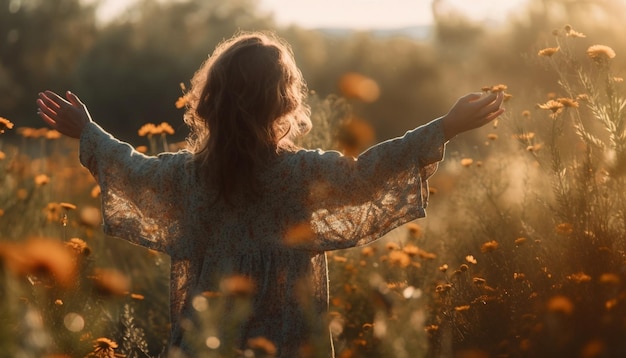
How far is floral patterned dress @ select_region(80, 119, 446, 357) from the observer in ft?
8.94

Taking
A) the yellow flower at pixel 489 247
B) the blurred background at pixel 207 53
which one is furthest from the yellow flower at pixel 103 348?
the blurred background at pixel 207 53

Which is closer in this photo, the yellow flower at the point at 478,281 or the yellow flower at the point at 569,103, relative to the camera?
the yellow flower at the point at 478,281

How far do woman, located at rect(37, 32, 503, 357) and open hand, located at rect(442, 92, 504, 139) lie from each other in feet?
0.07

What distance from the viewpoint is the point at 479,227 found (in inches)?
171

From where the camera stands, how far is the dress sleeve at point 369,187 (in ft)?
8.82

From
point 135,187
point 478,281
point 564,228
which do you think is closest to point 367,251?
point 478,281

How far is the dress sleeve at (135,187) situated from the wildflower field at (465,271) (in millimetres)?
264

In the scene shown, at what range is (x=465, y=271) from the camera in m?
3.42

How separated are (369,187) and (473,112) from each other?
40 cm

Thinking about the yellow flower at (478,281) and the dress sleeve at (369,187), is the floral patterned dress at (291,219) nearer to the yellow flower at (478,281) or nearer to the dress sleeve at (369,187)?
the dress sleeve at (369,187)

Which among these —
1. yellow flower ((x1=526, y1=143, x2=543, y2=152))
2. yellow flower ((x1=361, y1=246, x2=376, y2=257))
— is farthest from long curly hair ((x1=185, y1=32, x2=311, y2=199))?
yellow flower ((x1=361, y1=246, x2=376, y2=257))

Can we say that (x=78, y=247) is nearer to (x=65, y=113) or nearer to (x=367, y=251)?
(x=65, y=113)

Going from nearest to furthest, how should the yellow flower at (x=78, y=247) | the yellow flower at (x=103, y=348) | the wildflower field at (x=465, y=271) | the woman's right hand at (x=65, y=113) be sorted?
the wildflower field at (x=465, y=271), the yellow flower at (x=103, y=348), the woman's right hand at (x=65, y=113), the yellow flower at (x=78, y=247)

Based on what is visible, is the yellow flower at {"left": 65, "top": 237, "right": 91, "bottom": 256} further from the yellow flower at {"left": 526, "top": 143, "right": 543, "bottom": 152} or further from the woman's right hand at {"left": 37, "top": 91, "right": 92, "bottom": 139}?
the yellow flower at {"left": 526, "top": 143, "right": 543, "bottom": 152}
